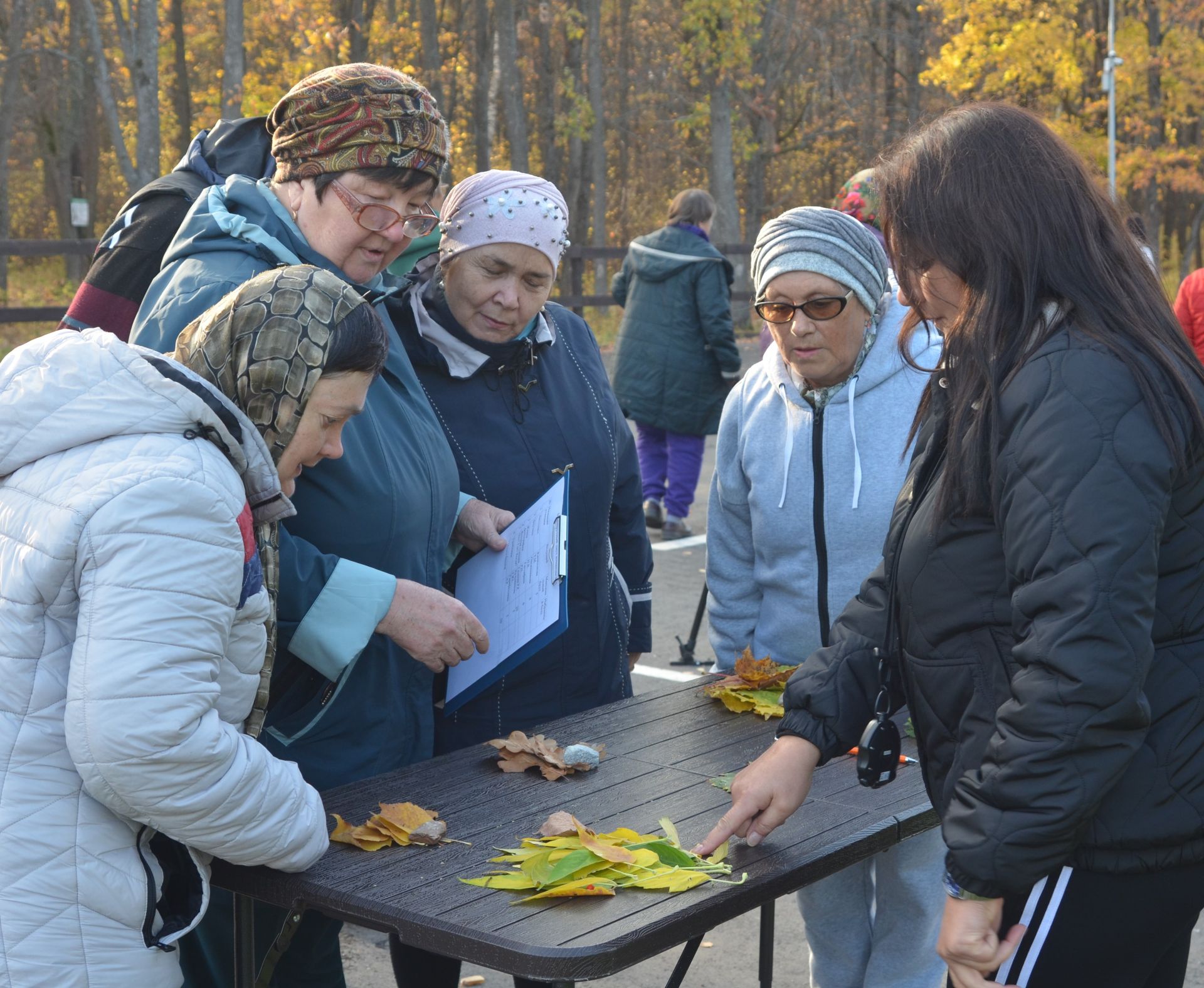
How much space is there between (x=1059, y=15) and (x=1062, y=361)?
850 inches

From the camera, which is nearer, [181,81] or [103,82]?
[103,82]

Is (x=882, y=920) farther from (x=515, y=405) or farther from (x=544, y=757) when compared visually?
(x=515, y=405)

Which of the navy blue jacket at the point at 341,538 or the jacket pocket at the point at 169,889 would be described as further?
the navy blue jacket at the point at 341,538

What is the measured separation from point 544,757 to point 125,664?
2.94ft

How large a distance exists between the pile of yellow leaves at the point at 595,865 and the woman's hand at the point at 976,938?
33 cm

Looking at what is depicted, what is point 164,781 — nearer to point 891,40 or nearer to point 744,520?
point 744,520

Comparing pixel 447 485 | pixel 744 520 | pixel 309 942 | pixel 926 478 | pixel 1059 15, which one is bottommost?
pixel 309 942

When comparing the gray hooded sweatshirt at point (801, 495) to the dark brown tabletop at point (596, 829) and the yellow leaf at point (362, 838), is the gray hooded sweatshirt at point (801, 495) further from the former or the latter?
the yellow leaf at point (362, 838)

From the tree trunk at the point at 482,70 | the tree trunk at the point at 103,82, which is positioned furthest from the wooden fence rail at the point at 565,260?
the tree trunk at the point at 482,70

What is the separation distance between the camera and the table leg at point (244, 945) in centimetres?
209

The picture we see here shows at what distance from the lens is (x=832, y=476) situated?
291cm

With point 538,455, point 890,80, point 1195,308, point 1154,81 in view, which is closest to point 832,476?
point 538,455

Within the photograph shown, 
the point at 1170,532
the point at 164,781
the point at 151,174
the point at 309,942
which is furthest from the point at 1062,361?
the point at 151,174

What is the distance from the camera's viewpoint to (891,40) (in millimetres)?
27984
